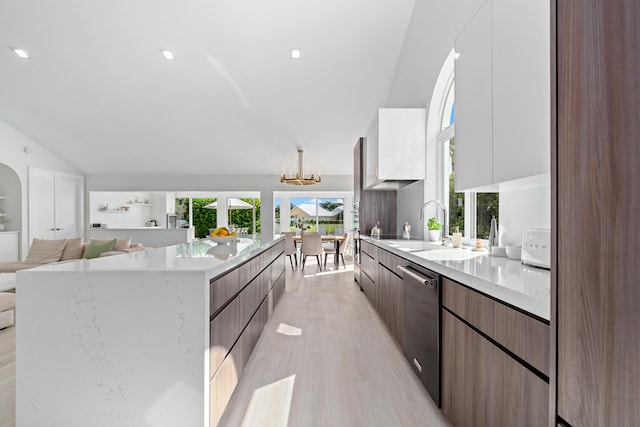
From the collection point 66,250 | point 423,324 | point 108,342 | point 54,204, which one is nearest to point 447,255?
point 423,324

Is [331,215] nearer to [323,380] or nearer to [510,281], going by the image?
[323,380]

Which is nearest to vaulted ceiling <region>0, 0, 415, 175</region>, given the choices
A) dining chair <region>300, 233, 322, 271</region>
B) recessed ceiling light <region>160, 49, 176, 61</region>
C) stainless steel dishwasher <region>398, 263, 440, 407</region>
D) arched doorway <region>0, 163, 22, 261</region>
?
recessed ceiling light <region>160, 49, 176, 61</region>

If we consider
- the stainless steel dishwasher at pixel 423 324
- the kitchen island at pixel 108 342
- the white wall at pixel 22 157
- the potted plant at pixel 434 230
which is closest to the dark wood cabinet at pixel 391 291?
the stainless steel dishwasher at pixel 423 324

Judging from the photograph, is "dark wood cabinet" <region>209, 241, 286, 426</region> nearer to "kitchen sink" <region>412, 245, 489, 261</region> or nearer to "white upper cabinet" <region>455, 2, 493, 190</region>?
"kitchen sink" <region>412, 245, 489, 261</region>

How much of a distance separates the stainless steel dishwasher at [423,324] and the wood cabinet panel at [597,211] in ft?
3.41

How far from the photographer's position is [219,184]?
28.8ft

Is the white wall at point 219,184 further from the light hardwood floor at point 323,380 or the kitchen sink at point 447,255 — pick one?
the kitchen sink at point 447,255

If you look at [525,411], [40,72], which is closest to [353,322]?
[525,411]

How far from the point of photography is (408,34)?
4422mm

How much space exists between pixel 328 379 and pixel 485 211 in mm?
1957

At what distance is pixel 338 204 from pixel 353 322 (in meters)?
7.13

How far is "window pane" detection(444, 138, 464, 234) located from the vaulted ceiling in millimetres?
1968

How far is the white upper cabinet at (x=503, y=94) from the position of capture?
1.46m

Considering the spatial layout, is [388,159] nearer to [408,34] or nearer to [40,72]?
[408,34]
